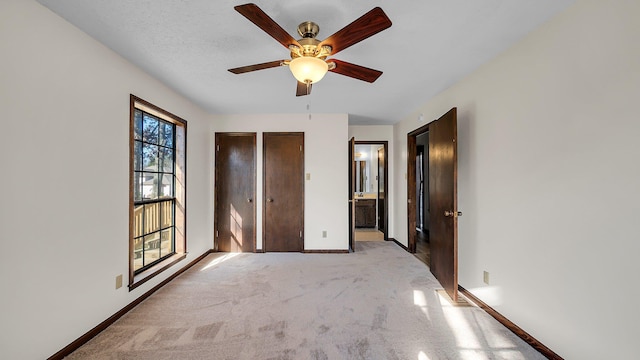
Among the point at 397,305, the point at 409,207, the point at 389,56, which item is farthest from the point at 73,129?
the point at 409,207

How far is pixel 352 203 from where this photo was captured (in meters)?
4.31

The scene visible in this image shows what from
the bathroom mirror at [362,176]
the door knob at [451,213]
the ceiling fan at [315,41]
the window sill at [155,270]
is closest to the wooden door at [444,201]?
the door knob at [451,213]

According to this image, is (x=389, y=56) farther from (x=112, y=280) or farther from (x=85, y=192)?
(x=112, y=280)

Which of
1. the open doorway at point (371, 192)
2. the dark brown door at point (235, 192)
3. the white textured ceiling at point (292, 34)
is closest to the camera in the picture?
the white textured ceiling at point (292, 34)

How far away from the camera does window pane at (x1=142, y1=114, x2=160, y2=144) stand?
2828 millimetres

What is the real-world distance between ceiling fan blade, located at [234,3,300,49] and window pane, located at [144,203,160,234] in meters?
2.52

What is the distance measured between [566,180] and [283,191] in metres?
3.48

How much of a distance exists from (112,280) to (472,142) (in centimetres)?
367

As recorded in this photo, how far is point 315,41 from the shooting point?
160 cm

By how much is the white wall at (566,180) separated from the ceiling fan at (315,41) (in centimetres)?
123

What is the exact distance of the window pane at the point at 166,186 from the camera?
3166 mm

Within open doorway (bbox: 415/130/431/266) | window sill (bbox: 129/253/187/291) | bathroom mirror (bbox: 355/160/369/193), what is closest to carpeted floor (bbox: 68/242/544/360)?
window sill (bbox: 129/253/187/291)

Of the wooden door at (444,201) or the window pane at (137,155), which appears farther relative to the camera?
the window pane at (137,155)

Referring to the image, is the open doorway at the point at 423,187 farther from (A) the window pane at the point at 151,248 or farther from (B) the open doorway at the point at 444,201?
(A) the window pane at the point at 151,248
